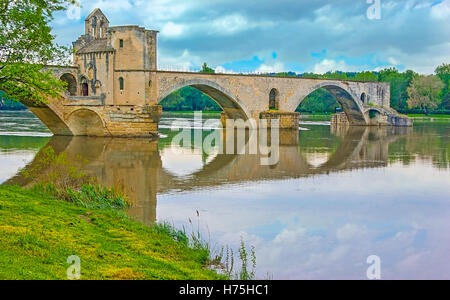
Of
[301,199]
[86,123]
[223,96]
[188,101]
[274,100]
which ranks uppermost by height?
[188,101]

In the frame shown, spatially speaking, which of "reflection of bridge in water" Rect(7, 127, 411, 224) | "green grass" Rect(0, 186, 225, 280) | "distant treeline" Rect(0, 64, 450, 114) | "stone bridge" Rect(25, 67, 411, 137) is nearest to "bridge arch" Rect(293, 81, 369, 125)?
"stone bridge" Rect(25, 67, 411, 137)

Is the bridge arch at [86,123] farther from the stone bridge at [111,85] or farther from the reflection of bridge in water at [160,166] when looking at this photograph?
the reflection of bridge in water at [160,166]

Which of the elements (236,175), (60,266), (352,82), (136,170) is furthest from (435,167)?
(352,82)

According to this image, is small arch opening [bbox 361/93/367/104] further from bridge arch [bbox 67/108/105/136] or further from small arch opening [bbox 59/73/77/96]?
small arch opening [bbox 59/73/77/96]

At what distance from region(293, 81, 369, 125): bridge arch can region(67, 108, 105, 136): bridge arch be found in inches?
940

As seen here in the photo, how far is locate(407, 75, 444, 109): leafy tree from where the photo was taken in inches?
3317

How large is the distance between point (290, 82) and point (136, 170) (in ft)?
105

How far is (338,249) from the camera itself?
38.7ft

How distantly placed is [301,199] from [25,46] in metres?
9.26

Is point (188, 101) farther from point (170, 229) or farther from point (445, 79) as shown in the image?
point (170, 229)

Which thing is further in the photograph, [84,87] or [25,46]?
[84,87]

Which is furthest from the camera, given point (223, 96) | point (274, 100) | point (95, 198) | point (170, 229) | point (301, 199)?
point (274, 100)

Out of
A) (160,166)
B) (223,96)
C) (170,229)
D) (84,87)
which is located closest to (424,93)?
(223,96)

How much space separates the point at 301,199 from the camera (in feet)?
56.9
